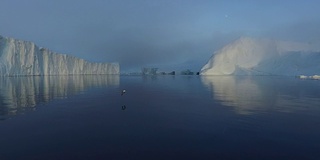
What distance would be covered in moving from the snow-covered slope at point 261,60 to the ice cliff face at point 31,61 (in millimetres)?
72383

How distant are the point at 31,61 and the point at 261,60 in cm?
10228

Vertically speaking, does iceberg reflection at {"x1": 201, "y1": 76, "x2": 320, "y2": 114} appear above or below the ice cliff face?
below

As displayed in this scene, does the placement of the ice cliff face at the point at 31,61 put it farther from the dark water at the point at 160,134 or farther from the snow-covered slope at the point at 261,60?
the dark water at the point at 160,134

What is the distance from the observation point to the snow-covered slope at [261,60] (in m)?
105

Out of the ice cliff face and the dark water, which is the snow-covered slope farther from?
the dark water

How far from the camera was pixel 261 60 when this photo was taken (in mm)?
118312

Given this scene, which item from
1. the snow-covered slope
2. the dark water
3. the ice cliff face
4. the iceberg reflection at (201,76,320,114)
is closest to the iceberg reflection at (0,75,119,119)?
the dark water

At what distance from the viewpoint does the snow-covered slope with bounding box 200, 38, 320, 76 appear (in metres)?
105

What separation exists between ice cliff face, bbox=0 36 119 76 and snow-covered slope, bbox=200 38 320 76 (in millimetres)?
72383

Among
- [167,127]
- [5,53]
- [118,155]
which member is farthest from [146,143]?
[5,53]

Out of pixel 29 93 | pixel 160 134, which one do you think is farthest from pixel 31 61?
pixel 160 134

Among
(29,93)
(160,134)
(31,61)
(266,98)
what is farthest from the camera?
(31,61)

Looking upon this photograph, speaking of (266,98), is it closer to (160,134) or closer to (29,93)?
(160,134)

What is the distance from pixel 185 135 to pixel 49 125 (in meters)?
6.53
